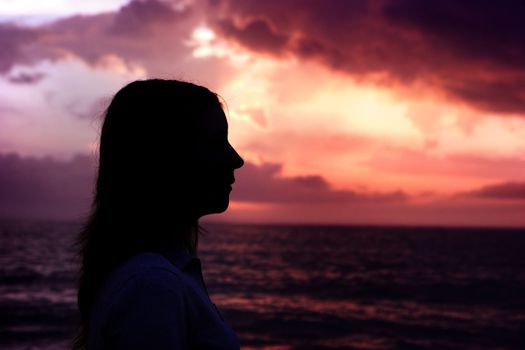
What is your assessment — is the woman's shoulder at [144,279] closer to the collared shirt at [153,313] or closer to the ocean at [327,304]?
the collared shirt at [153,313]

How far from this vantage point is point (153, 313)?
1.08 metres

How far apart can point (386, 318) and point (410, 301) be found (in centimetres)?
707

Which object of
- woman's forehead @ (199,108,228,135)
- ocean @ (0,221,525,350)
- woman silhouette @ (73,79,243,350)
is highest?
woman's forehead @ (199,108,228,135)

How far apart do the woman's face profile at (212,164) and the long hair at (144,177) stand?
0.7 inches

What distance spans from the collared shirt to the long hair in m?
0.17

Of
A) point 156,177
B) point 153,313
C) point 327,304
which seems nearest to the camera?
point 153,313

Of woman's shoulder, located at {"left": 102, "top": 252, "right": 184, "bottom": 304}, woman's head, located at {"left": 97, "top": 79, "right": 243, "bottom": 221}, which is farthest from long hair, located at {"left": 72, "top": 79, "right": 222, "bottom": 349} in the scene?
woman's shoulder, located at {"left": 102, "top": 252, "right": 184, "bottom": 304}

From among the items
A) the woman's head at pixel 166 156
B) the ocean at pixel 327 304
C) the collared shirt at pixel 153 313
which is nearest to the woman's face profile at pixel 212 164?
Result: the woman's head at pixel 166 156

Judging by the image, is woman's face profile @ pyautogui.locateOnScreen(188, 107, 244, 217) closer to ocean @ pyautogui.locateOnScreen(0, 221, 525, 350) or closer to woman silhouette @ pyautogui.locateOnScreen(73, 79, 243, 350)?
woman silhouette @ pyautogui.locateOnScreen(73, 79, 243, 350)

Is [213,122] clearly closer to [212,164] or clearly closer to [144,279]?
[212,164]

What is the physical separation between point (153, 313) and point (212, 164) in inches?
18.2

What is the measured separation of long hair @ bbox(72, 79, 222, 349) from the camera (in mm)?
1407

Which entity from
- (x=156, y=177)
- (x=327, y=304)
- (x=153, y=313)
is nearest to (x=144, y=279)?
(x=153, y=313)

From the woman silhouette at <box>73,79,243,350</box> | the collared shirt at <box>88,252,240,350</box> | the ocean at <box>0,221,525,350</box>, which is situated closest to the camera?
the collared shirt at <box>88,252,240,350</box>
